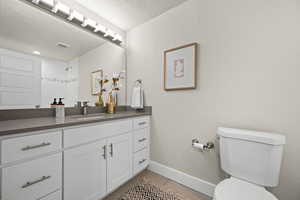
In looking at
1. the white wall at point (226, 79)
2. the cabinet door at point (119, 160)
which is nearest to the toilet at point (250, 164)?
the white wall at point (226, 79)

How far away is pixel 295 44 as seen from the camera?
Result: 878 millimetres

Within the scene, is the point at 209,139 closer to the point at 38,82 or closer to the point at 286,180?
the point at 286,180

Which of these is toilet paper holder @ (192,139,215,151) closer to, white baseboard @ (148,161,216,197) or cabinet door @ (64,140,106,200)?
white baseboard @ (148,161,216,197)

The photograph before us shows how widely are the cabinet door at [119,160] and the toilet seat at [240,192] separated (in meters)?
0.88

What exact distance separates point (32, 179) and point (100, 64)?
140 centimetres

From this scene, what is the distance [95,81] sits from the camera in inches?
65.4

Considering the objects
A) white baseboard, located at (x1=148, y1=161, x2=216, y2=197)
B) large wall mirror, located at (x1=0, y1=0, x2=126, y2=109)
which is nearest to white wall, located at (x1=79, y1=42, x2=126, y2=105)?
large wall mirror, located at (x1=0, y1=0, x2=126, y2=109)

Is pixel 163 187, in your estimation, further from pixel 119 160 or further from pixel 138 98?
pixel 138 98

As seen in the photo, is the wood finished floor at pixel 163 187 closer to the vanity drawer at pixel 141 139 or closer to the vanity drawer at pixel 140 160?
the vanity drawer at pixel 140 160

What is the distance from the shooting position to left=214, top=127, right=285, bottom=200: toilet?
2.52 feet

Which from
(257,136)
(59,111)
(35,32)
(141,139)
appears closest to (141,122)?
(141,139)

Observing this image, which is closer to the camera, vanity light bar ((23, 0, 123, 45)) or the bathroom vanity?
the bathroom vanity

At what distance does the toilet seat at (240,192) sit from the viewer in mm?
731

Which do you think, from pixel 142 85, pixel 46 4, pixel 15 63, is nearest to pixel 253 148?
pixel 142 85
